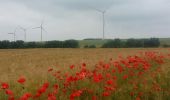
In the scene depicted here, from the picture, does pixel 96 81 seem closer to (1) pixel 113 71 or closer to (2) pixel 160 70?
(1) pixel 113 71

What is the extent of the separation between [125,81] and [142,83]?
1.20ft

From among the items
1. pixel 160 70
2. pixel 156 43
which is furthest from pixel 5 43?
pixel 160 70

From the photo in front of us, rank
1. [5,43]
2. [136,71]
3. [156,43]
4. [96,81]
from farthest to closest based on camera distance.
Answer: [5,43]
[156,43]
[136,71]
[96,81]

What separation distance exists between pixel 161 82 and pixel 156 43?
245 ft

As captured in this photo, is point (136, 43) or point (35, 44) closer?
point (136, 43)

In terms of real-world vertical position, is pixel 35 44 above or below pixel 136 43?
below

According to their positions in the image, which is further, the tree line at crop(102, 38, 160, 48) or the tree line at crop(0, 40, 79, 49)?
the tree line at crop(0, 40, 79, 49)

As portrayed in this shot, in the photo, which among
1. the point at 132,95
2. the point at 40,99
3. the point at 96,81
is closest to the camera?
the point at 40,99

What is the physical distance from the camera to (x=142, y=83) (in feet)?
22.4

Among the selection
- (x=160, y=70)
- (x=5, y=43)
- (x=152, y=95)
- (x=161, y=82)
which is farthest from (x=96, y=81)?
(x=5, y=43)

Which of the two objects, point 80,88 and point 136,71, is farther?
point 136,71

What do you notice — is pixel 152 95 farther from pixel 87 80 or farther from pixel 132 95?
pixel 87 80

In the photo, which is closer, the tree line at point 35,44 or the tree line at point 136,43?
the tree line at point 136,43

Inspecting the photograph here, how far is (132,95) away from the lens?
6.22m
